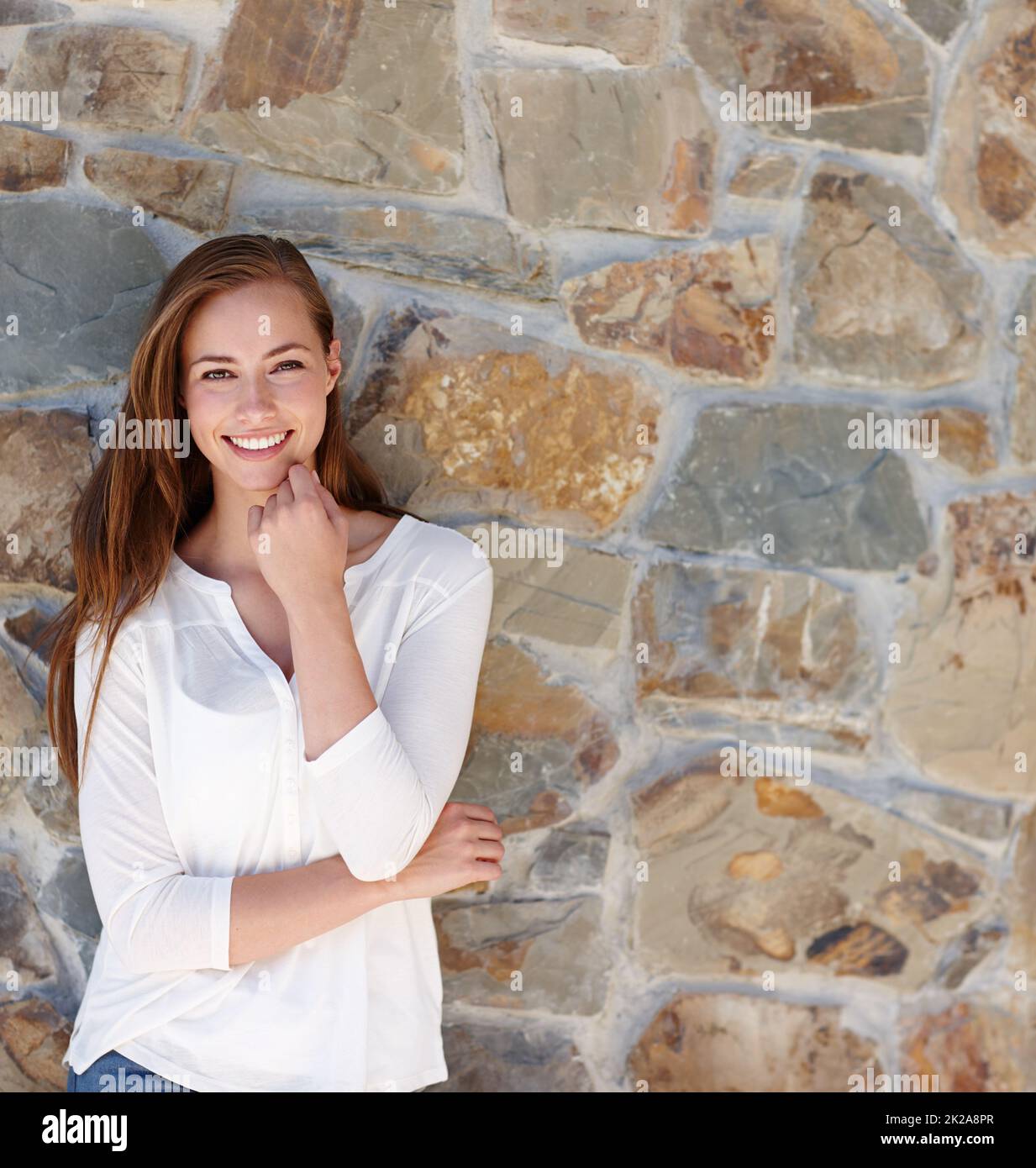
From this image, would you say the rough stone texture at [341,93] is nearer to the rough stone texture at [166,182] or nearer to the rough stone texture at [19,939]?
the rough stone texture at [166,182]

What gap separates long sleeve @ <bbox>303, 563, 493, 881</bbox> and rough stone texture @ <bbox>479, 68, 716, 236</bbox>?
783 mm

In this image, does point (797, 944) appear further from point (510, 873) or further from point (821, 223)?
point (821, 223)

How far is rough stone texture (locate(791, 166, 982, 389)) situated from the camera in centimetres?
217

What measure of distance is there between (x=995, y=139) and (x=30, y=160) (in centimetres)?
186

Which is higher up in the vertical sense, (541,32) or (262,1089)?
(541,32)

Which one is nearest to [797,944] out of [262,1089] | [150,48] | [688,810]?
[688,810]

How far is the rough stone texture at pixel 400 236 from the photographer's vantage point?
7.09 feet

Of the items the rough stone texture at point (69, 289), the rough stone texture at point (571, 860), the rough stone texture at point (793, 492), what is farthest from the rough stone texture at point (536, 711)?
the rough stone texture at point (69, 289)

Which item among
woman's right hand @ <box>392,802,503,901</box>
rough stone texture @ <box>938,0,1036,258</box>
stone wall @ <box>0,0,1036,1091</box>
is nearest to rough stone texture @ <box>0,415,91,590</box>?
stone wall @ <box>0,0,1036,1091</box>

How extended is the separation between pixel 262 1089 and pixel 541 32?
192cm

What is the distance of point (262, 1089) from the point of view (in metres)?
1.73

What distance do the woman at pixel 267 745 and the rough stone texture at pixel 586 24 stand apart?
0.65 m

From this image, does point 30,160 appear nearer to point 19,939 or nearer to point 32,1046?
point 19,939

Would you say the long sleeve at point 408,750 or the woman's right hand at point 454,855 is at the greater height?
the long sleeve at point 408,750
